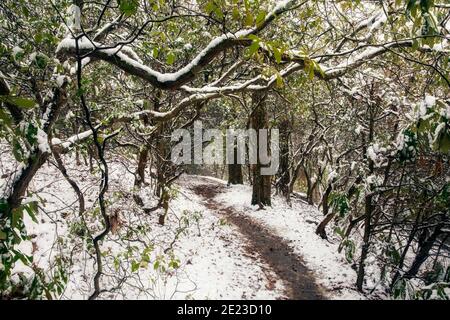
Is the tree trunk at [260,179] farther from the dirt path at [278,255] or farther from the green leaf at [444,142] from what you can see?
the green leaf at [444,142]

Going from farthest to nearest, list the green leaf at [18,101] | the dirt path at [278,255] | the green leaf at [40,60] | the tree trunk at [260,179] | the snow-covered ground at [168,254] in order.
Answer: the tree trunk at [260,179]
the dirt path at [278,255]
the snow-covered ground at [168,254]
the green leaf at [40,60]
the green leaf at [18,101]

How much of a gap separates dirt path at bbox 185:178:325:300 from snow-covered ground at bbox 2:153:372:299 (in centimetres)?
18

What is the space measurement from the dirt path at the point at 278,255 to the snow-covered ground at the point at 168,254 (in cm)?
18

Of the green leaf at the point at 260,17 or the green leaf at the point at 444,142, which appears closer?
the green leaf at the point at 260,17

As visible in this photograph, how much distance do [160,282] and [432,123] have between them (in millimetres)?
5861

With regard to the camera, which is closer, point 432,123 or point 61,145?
point 432,123

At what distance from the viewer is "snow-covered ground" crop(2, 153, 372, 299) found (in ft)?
18.1

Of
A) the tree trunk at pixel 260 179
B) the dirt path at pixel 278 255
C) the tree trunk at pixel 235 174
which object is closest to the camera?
the dirt path at pixel 278 255

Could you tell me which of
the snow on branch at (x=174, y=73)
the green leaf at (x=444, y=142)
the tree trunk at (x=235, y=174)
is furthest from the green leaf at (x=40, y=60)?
the tree trunk at (x=235, y=174)

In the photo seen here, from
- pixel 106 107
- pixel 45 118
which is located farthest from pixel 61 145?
pixel 106 107

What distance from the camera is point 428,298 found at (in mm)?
4617

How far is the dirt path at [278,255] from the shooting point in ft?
23.8

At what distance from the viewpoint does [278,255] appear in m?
9.20

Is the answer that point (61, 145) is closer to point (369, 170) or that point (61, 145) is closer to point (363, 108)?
point (369, 170)
